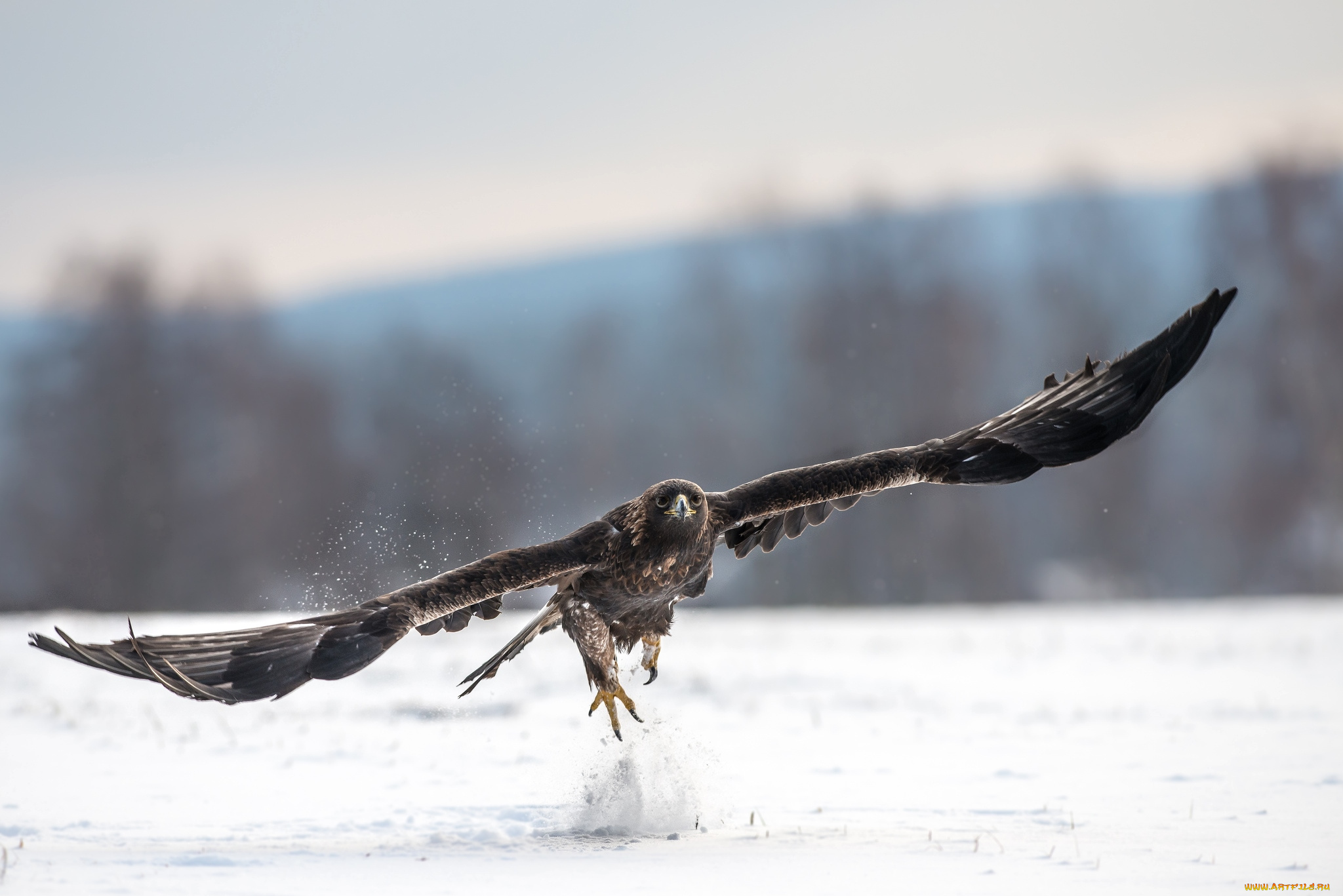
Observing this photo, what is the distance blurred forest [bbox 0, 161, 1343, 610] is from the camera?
33719mm

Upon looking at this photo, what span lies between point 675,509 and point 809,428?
28821 mm

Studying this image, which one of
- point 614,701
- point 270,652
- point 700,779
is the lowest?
point 700,779

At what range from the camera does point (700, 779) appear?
8703 mm

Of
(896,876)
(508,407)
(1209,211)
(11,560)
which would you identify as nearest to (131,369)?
(11,560)

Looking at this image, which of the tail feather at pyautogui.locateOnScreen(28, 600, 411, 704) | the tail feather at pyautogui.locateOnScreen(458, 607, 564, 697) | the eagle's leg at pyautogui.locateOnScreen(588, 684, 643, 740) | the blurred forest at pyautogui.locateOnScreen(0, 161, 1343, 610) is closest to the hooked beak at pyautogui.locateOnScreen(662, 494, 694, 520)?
the tail feather at pyautogui.locateOnScreen(458, 607, 564, 697)

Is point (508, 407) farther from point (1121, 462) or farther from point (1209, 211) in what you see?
point (1209, 211)

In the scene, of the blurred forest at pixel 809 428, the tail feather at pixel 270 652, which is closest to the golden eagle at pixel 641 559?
the tail feather at pixel 270 652

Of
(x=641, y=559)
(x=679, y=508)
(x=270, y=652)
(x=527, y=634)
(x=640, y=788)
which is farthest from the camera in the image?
(x=640, y=788)

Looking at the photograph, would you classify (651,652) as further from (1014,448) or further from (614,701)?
(1014,448)

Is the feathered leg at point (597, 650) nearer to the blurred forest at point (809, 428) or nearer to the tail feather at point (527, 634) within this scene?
the tail feather at point (527, 634)

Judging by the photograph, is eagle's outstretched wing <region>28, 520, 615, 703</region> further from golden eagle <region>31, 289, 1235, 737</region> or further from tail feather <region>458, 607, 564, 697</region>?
Result: tail feather <region>458, 607, 564, 697</region>

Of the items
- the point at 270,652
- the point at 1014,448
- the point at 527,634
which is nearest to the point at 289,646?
the point at 270,652

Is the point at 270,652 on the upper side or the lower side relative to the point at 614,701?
upper

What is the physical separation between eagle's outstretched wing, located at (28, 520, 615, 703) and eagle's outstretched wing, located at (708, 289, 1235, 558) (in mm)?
1831
